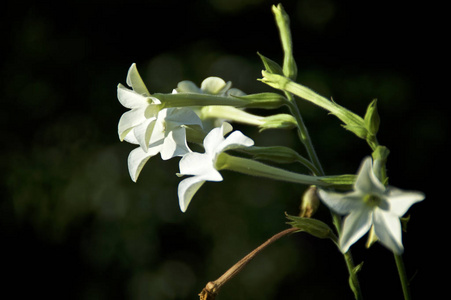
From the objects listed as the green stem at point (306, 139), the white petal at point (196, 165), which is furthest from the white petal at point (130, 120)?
the green stem at point (306, 139)

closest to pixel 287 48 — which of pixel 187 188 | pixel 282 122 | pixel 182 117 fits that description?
pixel 282 122

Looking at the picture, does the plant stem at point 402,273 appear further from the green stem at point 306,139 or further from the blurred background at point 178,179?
the blurred background at point 178,179

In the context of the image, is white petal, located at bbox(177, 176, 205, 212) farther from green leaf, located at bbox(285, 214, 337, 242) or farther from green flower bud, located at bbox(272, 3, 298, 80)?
green flower bud, located at bbox(272, 3, 298, 80)

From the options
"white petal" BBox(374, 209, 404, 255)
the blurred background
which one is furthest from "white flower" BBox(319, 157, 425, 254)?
the blurred background

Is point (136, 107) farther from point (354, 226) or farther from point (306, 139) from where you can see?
point (354, 226)

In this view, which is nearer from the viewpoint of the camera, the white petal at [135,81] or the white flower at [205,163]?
the white flower at [205,163]

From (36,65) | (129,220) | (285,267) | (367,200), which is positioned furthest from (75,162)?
(367,200)
